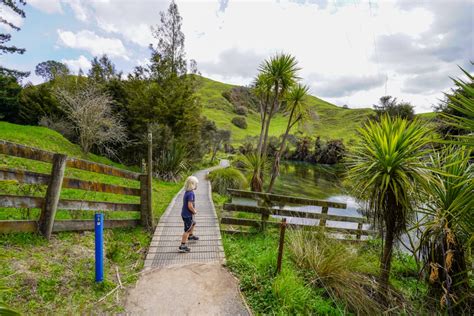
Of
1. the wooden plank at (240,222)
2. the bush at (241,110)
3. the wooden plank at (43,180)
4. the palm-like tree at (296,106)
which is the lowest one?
the wooden plank at (240,222)

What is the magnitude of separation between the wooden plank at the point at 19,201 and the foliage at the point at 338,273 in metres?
4.57

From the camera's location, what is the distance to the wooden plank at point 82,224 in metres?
4.23

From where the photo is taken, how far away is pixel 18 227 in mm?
3740

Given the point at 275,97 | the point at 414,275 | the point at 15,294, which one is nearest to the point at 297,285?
the point at 15,294

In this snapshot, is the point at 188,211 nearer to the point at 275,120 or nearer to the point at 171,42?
the point at 171,42

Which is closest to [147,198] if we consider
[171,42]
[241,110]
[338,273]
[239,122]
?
A: [338,273]

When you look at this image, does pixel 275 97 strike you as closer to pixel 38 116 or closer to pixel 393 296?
pixel 393 296

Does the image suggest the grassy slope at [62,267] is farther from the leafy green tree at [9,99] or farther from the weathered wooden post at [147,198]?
the leafy green tree at [9,99]

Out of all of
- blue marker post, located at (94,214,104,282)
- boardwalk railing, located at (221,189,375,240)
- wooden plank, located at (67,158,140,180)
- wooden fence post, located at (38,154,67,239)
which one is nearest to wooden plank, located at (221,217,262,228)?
boardwalk railing, located at (221,189,375,240)

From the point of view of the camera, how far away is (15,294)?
9.08 ft

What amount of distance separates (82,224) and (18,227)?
0.97 metres

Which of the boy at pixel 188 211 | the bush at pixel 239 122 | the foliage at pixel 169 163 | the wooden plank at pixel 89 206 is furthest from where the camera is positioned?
the bush at pixel 239 122

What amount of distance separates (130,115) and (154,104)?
2742 mm

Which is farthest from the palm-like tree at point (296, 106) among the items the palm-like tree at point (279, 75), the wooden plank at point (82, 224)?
the wooden plank at point (82, 224)
